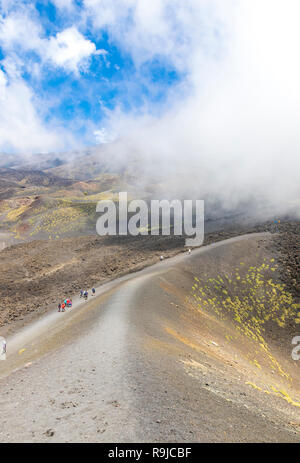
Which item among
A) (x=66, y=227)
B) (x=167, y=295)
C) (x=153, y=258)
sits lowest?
(x=167, y=295)

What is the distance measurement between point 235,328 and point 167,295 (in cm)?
774

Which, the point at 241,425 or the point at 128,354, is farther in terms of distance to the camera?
the point at 128,354

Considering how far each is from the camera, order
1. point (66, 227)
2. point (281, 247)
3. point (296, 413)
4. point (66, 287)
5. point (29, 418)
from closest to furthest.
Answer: point (29, 418) → point (296, 413) → point (66, 287) → point (281, 247) → point (66, 227)

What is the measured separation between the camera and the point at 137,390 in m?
9.27

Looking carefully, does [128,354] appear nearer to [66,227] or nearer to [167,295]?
[167,295]

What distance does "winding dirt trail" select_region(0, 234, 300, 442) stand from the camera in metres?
7.32

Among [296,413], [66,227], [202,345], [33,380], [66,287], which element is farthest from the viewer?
[66,227]

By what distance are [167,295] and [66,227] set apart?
67267mm

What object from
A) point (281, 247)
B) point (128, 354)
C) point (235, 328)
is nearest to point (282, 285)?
point (281, 247)

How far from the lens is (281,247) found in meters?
44.2

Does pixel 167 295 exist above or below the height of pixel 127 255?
below

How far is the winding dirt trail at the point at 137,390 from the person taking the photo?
7.32 m

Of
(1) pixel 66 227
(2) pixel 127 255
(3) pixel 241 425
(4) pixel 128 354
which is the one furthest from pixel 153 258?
(1) pixel 66 227
